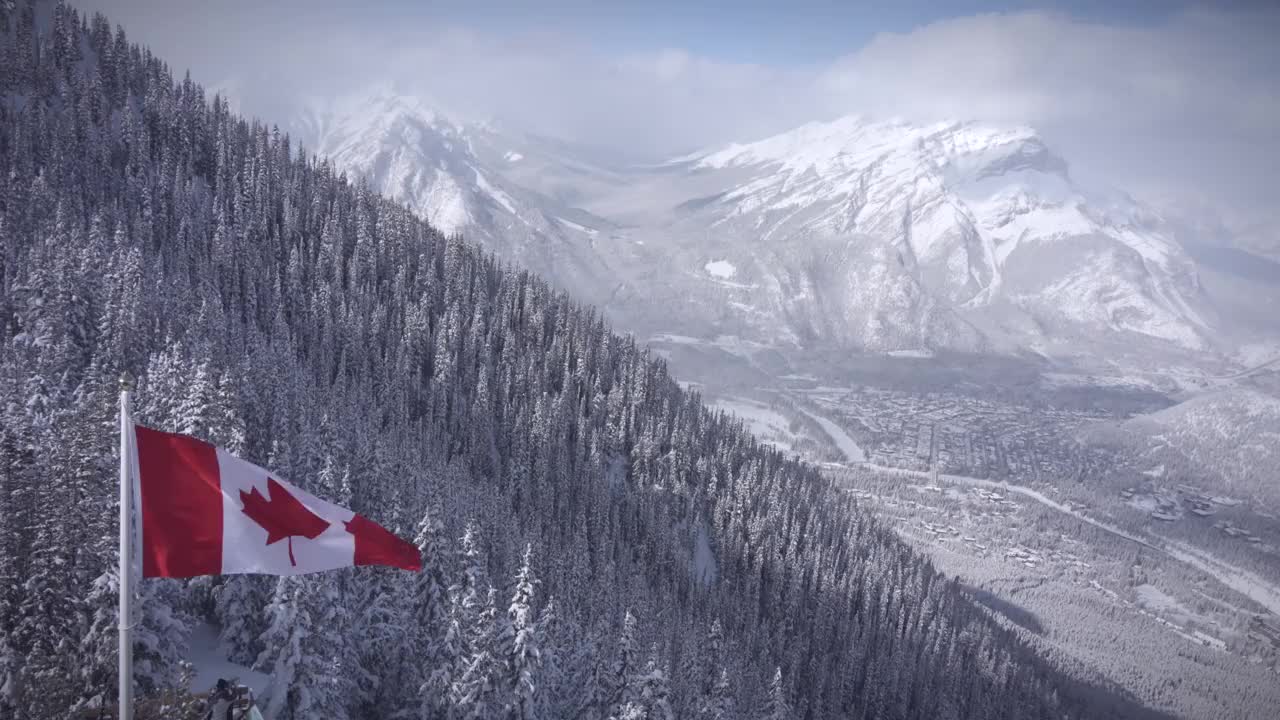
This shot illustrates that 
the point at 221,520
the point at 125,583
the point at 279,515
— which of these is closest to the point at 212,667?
the point at 279,515

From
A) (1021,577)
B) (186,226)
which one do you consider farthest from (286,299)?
(1021,577)

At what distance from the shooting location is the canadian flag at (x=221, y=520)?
14891mm

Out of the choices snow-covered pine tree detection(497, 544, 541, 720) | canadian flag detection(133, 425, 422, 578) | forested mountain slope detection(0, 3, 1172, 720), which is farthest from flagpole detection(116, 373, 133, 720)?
snow-covered pine tree detection(497, 544, 541, 720)

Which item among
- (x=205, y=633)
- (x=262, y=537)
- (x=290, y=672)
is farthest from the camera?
(x=205, y=633)

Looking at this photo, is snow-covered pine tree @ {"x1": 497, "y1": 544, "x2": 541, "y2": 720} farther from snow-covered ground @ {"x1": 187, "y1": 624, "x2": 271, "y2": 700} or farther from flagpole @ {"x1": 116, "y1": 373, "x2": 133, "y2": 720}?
flagpole @ {"x1": 116, "y1": 373, "x2": 133, "y2": 720}

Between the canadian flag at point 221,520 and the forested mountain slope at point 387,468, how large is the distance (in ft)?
42.3

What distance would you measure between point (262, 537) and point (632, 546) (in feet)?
307

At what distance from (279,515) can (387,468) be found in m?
50.3

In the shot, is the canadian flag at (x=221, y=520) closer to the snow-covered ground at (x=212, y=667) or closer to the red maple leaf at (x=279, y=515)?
the red maple leaf at (x=279, y=515)

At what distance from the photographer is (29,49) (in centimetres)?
11488

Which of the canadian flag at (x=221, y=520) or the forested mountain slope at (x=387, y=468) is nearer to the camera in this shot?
the canadian flag at (x=221, y=520)

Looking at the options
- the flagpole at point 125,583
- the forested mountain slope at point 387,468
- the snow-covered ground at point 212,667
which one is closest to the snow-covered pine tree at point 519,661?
the forested mountain slope at point 387,468

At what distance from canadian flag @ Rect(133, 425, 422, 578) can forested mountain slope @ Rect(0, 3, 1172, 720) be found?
42.3ft

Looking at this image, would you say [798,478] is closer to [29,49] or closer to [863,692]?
[863,692]
